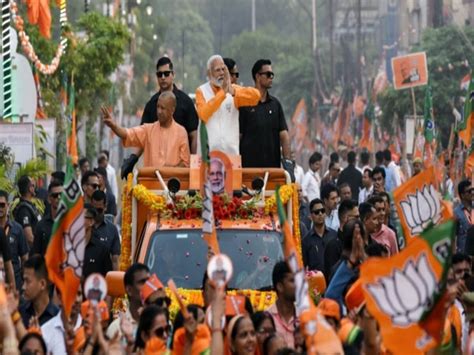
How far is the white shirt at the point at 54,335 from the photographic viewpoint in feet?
36.4

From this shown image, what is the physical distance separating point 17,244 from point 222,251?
2843 mm

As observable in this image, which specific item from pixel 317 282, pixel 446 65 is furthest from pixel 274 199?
pixel 446 65

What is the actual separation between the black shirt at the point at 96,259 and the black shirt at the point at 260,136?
84.2 inches

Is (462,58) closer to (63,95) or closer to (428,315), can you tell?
(63,95)

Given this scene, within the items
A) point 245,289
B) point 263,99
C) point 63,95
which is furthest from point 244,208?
point 63,95

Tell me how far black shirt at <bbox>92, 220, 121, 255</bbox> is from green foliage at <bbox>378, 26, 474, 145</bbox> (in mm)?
32497

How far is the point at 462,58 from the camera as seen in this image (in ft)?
169

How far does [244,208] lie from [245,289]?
3.12 ft

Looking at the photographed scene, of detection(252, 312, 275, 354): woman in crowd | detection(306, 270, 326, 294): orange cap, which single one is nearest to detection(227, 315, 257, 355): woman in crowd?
detection(252, 312, 275, 354): woman in crowd

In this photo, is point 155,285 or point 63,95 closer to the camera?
point 155,285

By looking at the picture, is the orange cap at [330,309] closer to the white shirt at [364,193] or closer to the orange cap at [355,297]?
the orange cap at [355,297]

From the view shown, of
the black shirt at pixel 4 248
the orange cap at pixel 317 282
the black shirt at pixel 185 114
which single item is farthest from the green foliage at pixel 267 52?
the orange cap at pixel 317 282

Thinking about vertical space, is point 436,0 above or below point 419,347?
above

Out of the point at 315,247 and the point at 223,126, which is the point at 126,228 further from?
the point at 315,247
